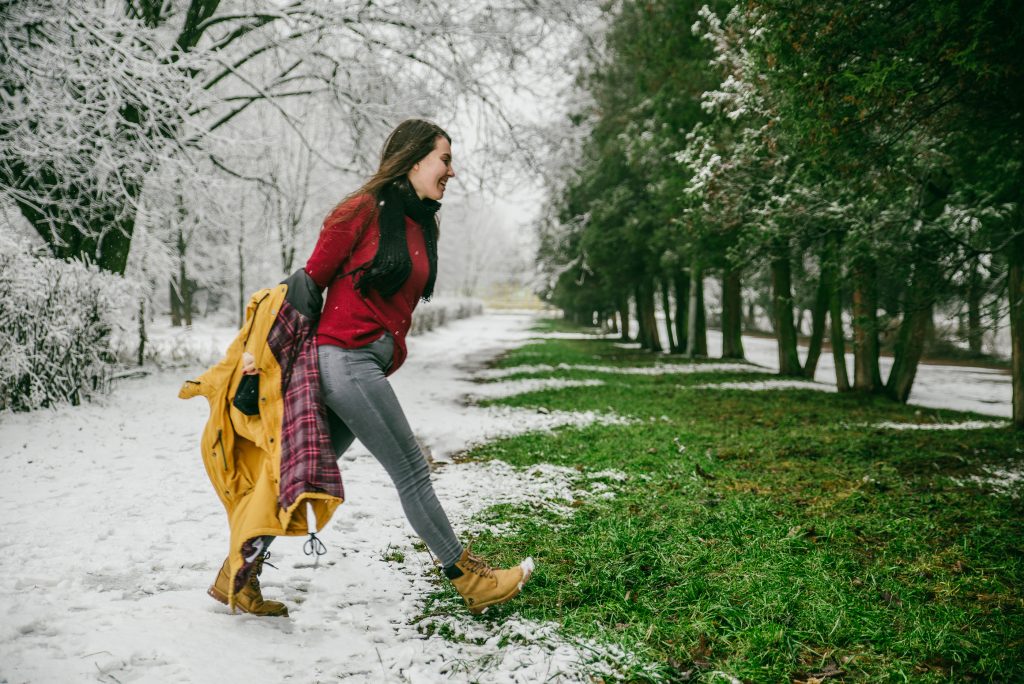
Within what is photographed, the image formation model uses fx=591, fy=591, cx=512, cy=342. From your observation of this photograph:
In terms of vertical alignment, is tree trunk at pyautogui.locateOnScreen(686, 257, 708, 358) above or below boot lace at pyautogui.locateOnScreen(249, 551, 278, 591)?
above

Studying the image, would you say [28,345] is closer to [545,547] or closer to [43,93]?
[43,93]

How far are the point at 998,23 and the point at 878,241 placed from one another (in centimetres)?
444

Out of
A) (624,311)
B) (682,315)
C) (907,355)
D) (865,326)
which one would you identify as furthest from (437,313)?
(865,326)

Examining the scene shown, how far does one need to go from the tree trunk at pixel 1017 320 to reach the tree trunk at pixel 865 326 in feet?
4.67

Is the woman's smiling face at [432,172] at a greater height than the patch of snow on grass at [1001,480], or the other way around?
the woman's smiling face at [432,172]

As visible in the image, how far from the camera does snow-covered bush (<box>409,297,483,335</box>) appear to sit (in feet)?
77.8

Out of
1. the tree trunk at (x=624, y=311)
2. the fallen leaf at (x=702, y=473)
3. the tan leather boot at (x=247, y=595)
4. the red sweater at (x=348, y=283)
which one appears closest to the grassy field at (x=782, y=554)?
the fallen leaf at (x=702, y=473)

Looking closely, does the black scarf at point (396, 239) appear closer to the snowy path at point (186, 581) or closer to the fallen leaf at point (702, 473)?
the snowy path at point (186, 581)

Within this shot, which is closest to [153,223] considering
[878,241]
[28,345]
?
[28,345]

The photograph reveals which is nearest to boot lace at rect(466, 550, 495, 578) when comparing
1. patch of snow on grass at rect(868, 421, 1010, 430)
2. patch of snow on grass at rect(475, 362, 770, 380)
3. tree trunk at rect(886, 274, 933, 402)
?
patch of snow on grass at rect(868, 421, 1010, 430)

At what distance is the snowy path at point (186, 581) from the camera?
2260 millimetres

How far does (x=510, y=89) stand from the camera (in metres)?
9.30

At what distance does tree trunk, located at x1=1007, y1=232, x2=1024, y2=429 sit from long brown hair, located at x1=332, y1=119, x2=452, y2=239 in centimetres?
742

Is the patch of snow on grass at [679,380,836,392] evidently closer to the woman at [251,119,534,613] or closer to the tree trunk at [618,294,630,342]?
the woman at [251,119,534,613]
